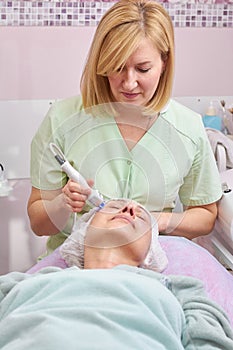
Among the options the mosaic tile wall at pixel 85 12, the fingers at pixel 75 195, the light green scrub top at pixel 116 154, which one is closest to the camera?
the fingers at pixel 75 195

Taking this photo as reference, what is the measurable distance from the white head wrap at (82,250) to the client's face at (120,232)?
3 cm

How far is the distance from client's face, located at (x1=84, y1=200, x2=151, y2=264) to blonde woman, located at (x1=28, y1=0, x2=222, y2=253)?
0.09 m

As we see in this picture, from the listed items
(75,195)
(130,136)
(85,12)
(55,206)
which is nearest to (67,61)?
(85,12)

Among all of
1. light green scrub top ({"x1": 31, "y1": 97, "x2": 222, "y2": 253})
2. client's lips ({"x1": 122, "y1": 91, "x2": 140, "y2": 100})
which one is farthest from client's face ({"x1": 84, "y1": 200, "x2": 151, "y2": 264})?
client's lips ({"x1": 122, "y1": 91, "x2": 140, "y2": 100})

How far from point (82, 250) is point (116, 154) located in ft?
0.94

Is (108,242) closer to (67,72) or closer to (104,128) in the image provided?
(104,128)

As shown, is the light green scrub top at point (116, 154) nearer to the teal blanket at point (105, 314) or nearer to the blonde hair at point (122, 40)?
the blonde hair at point (122, 40)

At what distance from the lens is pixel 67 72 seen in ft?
7.43

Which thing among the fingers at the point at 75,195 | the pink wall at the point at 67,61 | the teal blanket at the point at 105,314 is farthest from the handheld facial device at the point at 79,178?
the pink wall at the point at 67,61

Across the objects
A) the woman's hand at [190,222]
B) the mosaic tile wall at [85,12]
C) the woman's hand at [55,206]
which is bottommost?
the woman's hand at [190,222]

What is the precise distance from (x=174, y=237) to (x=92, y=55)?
53 centimetres

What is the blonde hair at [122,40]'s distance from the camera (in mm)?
1611

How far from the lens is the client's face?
154 cm

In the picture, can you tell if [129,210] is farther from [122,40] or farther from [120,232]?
→ [122,40]
